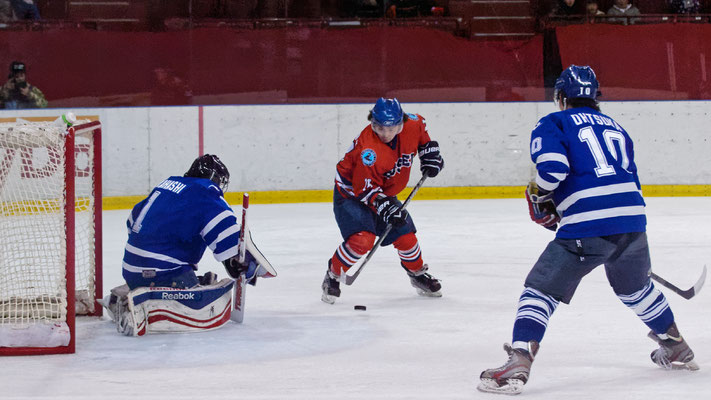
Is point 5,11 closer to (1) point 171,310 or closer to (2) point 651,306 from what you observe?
(1) point 171,310

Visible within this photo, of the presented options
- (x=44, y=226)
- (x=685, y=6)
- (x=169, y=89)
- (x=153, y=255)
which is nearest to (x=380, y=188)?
(x=153, y=255)

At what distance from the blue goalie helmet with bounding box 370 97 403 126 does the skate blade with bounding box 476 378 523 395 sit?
5.24ft

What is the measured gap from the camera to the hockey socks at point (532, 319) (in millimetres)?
2963

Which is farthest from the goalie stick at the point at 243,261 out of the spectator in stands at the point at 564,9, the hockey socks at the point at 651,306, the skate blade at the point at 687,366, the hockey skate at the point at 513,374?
the spectator in stands at the point at 564,9

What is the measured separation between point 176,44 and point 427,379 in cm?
576

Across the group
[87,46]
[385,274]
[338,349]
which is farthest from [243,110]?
[338,349]

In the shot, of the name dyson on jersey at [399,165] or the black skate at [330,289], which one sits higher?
the name dyson on jersey at [399,165]

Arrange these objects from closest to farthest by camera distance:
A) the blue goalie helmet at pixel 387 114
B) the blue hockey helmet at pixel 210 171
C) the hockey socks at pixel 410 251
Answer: the blue hockey helmet at pixel 210 171 → the blue goalie helmet at pixel 387 114 → the hockey socks at pixel 410 251

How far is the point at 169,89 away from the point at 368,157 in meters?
4.35

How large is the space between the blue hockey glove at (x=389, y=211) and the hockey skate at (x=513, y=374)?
1423mm

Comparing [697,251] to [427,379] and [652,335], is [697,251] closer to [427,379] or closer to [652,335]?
[652,335]

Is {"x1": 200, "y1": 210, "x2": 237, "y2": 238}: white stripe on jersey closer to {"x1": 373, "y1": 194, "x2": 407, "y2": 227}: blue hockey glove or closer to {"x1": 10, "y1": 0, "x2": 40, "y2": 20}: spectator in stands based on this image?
{"x1": 373, "y1": 194, "x2": 407, "y2": 227}: blue hockey glove

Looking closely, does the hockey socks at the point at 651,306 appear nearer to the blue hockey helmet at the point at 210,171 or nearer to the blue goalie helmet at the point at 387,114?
the blue goalie helmet at the point at 387,114

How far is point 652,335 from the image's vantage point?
3.23m
